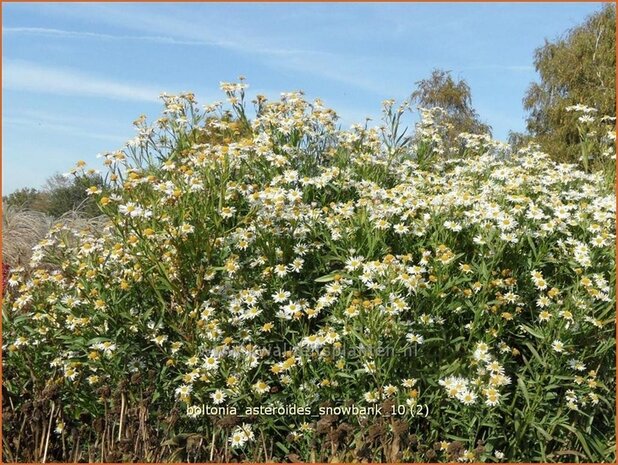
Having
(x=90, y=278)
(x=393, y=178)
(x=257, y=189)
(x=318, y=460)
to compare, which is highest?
(x=393, y=178)

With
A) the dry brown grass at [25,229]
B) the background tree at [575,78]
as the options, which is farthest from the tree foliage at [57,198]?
the background tree at [575,78]

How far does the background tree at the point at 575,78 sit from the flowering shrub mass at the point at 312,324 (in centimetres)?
1312

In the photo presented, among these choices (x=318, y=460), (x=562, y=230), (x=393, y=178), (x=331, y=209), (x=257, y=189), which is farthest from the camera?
(x=393, y=178)

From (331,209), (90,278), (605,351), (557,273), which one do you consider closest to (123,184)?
(90,278)

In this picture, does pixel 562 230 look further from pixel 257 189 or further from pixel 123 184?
pixel 123 184

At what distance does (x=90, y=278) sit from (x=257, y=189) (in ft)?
3.06

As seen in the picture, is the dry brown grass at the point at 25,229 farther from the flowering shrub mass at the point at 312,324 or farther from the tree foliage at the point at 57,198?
the tree foliage at the point at 57,198

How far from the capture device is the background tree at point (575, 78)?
1609 cm

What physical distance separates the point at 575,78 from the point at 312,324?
15.9 meters

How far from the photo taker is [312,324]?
3.39 meters

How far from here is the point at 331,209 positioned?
12.1ft

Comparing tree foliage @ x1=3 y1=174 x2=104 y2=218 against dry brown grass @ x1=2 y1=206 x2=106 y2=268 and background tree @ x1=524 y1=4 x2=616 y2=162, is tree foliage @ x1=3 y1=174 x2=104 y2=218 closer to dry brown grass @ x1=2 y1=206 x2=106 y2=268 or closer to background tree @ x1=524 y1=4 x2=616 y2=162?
dry brown grass @ x1=2 y1=206 x2=106 y2=268

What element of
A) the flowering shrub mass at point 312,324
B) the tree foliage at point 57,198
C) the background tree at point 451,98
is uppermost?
the background tree at point 451,98

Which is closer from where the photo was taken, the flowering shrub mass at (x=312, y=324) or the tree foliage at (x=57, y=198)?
the flowering shrub mass at (x=312, y=324)
